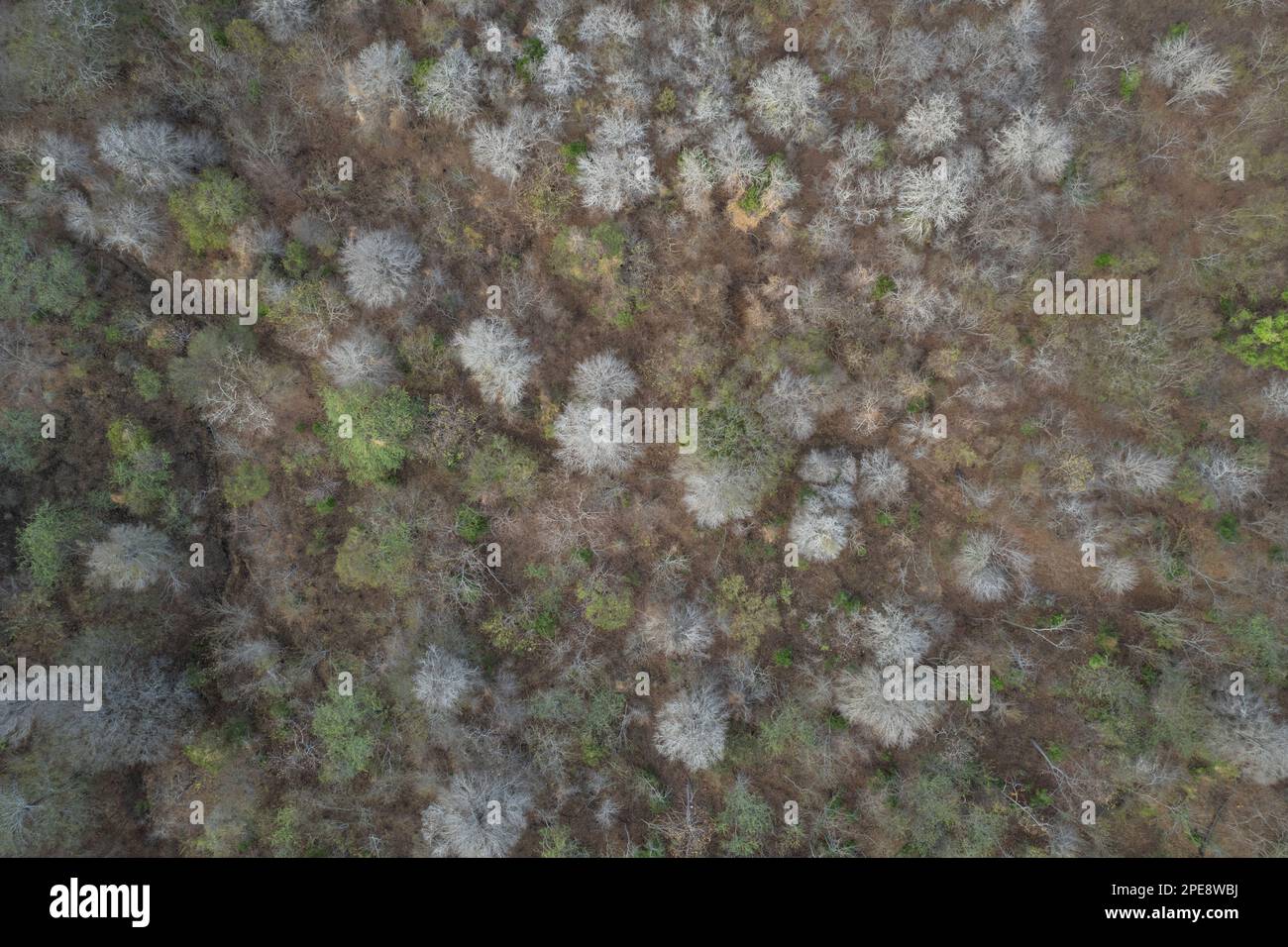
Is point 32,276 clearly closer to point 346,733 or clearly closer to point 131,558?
point 131,558

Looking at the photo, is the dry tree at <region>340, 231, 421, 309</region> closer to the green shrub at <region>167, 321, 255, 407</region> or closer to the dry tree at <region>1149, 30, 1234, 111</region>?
the green shrub at <region>167, 321, 255, 407</region>

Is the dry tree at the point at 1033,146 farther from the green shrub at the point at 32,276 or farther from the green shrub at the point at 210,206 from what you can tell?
the green shrub at the point at 32,276

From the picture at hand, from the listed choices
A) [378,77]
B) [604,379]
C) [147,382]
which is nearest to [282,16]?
[378,77]

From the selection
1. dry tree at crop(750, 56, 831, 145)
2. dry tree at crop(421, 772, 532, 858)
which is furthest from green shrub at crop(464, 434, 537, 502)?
dry tree at crop(750, 56, 831, 145)

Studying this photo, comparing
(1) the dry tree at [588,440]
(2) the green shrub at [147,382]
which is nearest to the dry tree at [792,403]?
(1) the dry tree at [588,440]

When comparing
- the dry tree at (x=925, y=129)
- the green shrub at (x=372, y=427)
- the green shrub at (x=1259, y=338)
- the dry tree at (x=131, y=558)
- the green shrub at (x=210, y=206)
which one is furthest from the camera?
the green shrub at (x=372, y=427)

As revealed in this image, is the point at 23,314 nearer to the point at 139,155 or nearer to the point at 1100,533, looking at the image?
the point at 139,155
